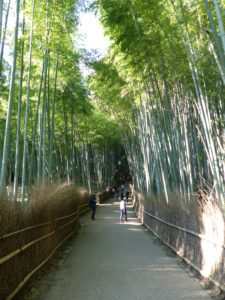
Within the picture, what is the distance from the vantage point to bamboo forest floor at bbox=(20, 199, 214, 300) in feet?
10.1

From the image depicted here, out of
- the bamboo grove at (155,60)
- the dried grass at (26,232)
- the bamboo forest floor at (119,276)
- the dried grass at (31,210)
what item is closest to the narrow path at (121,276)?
the bamboo forest floor at (119,276)

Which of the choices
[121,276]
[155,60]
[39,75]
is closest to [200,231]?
[121,276]

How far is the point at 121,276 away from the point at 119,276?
27 millimetres

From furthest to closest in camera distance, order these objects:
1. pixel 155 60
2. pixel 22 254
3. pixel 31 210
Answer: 1. pixel 155 60
2. pixel 31 210
3. pixel 22 254

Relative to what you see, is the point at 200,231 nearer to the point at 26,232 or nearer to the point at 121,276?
the point at 121,276

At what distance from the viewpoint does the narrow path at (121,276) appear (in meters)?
3.08

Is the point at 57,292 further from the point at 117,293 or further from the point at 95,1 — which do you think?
the point at 95,1

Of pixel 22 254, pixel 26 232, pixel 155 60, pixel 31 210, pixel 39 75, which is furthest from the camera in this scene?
pixel 39 75

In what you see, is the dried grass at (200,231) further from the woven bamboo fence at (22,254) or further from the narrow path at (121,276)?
the woven bamboo fence at (22,254)

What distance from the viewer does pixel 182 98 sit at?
7254 millimetres

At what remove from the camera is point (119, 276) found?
3770 mm

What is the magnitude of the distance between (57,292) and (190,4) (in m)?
6.05

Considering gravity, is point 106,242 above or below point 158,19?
below

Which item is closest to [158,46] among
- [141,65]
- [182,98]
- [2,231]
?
[141,65]
